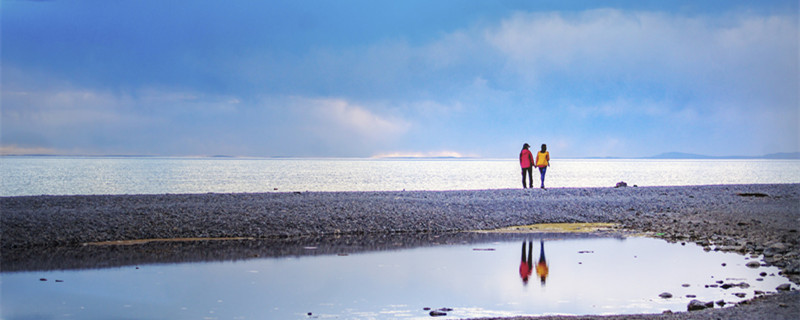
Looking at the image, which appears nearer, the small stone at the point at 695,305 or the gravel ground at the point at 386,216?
the small stone at the point at 695,305

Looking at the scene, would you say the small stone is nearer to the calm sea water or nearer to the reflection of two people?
the reflection of two people

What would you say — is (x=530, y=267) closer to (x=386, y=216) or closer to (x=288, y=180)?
(x=386, y=216)

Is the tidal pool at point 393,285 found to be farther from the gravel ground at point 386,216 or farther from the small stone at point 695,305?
the gravel ground at point 386,216

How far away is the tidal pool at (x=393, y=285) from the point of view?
881 cm

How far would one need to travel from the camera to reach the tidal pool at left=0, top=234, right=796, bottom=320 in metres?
8.81

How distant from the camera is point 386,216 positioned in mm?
19844

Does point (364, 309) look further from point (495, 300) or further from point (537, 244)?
point (537, 244)

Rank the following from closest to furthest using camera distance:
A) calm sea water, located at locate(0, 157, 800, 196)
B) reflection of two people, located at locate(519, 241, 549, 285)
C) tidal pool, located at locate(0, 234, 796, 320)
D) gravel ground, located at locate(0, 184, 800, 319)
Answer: tidal pool, located at locate(0, 234, 796, 320), reflection of two people, located at locate(519, 241, 549, 285), gravel ground, located at locate(0, 184, 800, 319), calm sea water, located at locate(0, 157, 800, 196)

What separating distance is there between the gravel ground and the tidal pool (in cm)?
229

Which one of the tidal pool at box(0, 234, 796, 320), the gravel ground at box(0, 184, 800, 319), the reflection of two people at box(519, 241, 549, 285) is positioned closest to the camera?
the tidal pool at box(0, 234, 796, 320)

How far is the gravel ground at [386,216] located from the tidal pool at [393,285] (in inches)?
90.2

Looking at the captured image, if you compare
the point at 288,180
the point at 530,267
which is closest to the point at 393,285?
the point at 530,267

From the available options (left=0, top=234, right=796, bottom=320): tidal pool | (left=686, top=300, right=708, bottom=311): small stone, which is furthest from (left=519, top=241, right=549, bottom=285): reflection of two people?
(left=686, top=300, right=708, bottom=311): small stone

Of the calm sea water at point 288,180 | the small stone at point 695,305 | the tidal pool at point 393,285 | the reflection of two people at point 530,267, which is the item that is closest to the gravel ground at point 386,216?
the tidal pool at point 393,285
